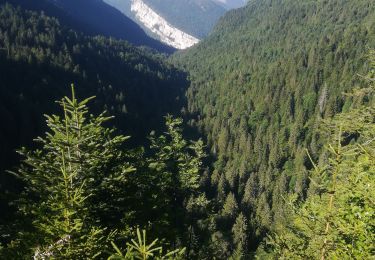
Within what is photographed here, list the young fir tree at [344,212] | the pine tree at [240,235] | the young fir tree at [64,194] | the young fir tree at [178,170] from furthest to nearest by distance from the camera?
1. the pine tree at [240,235]
2. the young fir tree at [178,170]
3. the young fir tree at [64,194]
4. the young fir tree at [344,212]

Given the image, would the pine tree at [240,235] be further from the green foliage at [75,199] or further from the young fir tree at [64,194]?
the young fir tree at [64,194]

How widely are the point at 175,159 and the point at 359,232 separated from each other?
54.0 feet

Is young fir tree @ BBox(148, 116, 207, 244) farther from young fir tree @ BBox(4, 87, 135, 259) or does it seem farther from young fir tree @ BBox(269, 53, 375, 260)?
young fir tree @ BBox(269, 53, 375, 260)

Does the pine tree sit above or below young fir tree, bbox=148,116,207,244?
below

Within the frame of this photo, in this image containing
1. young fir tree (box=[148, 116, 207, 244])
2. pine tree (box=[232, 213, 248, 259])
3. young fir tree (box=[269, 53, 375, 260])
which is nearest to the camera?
young fir tree (box=[269, 53, 375, 260])

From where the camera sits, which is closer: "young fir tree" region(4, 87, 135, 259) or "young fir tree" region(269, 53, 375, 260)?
"young fir tree" region(269, 53, 375, 260)

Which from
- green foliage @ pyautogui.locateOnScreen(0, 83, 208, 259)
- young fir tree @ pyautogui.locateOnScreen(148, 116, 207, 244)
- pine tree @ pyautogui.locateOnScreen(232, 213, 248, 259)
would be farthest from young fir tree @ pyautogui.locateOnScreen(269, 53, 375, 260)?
pine tree @ pyautogui.locateOnScreen(232, 213, 248, 259)

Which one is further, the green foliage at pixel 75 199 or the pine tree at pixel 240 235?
the pine tree at pixel 240 235

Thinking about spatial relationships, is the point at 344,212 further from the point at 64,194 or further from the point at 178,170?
the point at 178,170

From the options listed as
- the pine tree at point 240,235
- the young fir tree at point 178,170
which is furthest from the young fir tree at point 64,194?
the pine tree at point 240,235

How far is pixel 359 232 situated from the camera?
10.7 metres

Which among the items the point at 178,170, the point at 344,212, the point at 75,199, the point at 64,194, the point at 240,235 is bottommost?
the point at 240,235

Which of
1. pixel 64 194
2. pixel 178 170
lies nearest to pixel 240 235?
pixel 178 170

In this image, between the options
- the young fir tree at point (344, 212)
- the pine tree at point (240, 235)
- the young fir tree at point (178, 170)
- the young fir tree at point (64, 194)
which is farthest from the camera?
the pine tree at point (240, 235)
